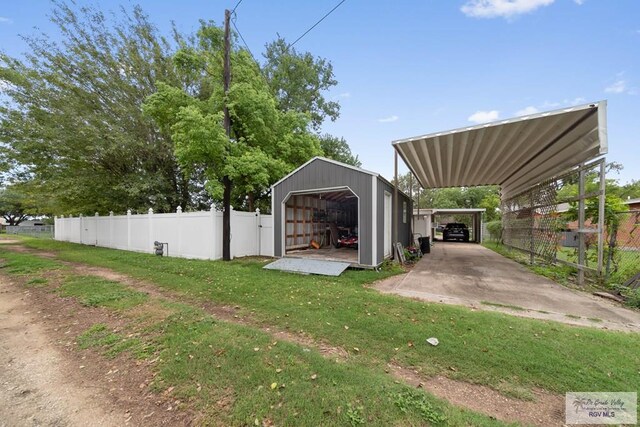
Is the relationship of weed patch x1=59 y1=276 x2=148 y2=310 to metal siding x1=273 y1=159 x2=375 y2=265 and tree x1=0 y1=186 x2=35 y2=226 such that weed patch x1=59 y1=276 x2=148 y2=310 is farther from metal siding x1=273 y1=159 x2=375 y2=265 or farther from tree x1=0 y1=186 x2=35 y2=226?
tree x1=0 y1=186 x2=35 y2=226

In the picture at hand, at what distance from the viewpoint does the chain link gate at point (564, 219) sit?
247 inches

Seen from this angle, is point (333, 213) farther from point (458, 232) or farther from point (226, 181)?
point (458, 232)

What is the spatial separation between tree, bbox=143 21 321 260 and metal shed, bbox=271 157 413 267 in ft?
4.52

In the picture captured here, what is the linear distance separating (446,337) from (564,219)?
23.2ft

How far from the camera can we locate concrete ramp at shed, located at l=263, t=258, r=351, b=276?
7012mm

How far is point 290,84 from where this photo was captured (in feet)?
53.1

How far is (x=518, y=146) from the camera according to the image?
769cm

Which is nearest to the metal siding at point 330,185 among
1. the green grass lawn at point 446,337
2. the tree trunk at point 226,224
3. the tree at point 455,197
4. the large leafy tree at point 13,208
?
the tree trunk at point 226,224

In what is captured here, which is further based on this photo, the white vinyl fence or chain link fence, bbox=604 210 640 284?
the white vinyl fence

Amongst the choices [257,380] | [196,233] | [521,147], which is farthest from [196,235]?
[521,147]

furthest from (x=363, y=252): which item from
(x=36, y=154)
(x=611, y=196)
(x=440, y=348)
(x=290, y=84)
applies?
(x=36, y=154)

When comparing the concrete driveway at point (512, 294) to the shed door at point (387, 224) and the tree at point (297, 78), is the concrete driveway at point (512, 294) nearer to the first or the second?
the shed door at point (387, 224)

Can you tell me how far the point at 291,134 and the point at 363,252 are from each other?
6644 mm

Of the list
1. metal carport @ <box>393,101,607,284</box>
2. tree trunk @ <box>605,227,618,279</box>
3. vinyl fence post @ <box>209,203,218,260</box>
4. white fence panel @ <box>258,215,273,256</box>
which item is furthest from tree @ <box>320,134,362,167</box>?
tree trunk @ <box>605,227,618,279</box>
